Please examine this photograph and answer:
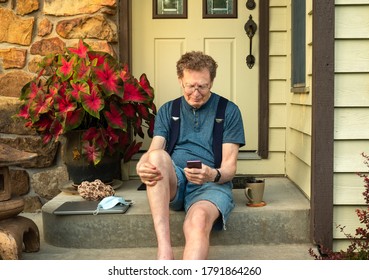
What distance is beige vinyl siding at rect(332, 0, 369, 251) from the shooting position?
120 inches

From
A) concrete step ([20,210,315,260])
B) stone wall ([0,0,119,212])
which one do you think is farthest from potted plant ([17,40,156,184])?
concrete step ([20,210,315,260])

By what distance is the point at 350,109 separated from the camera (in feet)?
10.1

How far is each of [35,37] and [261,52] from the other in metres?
1.55

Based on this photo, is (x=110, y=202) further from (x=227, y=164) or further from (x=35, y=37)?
(x=35, y=37)

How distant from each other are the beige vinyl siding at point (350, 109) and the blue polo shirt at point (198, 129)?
20.9 inches

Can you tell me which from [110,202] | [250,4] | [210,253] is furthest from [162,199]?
[250,4]

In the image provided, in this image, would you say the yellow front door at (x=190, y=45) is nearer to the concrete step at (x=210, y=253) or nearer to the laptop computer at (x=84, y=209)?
the laptop computer at (x=84, y=209)

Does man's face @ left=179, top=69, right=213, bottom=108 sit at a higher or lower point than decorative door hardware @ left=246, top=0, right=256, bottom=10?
lower

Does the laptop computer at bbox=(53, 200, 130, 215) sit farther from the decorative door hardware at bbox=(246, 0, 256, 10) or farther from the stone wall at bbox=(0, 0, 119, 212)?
the decorative door hardware at bbox=(246, 0, 256, 10)

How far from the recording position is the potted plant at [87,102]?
3.47 meters

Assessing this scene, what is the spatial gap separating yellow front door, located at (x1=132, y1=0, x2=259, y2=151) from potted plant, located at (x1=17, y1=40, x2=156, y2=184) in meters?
0.42

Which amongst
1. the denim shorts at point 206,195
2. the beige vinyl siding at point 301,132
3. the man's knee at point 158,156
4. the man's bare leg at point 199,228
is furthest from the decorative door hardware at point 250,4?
the man's bare leg at point 199,228
